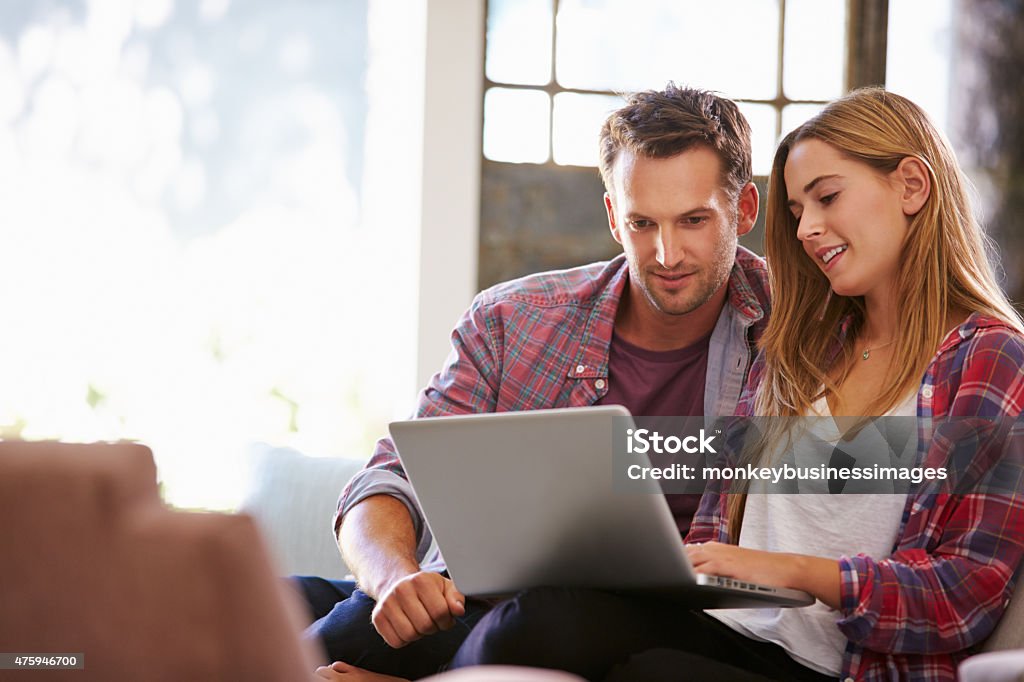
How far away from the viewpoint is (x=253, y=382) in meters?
3.89

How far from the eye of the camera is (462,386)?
6.70ft

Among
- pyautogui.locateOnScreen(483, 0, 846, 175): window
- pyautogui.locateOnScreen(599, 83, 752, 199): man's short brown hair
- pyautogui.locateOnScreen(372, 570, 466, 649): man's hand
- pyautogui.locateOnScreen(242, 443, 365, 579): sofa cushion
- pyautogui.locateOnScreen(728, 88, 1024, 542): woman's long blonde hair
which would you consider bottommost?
pyautogui.locateOnScreen(242, 443, 365, 579): sofa cushion

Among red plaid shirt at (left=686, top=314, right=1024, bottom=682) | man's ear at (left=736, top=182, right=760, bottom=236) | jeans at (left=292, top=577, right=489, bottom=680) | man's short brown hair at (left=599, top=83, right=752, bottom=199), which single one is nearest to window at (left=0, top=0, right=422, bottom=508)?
man's short brown hair at (left=599, top=83, right=752, bottom=199)

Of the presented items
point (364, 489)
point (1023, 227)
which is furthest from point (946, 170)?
point (1023, 227)

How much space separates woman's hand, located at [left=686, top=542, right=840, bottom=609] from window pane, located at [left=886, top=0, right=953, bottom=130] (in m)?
2.25

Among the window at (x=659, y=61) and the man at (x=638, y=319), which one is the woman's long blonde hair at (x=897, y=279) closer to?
the man at (x=638, y=319)

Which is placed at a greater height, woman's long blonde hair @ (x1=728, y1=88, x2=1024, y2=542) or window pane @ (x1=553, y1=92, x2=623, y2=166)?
window pane @ (x1=553, y1=92, x2=623, y2=166)

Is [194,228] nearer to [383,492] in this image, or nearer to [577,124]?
[577,124]

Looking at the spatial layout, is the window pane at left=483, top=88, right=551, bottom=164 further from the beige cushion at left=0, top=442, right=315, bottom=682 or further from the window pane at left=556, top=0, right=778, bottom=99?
the beige cushion at left=0, top=442, right=315, bottom=682

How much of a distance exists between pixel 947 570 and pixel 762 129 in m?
2.16

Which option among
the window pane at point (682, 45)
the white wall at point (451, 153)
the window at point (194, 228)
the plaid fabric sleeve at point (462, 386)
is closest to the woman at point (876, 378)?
the plaid fabric sleeve at point (462, 386)

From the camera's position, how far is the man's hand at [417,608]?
1.45 meters

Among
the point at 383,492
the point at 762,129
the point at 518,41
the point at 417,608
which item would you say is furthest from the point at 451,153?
the point at 417,608

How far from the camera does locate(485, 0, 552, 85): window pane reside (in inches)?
125
